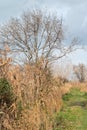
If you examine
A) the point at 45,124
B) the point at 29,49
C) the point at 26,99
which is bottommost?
the point at 45,124

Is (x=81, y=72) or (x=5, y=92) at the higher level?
(x=81, y=72)

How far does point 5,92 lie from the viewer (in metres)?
11.9

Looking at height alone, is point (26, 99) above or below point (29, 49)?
below

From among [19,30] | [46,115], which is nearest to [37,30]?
[19,30]

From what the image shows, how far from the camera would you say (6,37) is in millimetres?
47000

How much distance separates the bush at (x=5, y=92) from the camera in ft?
38.9

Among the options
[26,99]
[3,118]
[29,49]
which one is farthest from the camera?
[29,49]

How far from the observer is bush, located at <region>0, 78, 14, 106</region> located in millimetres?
11866

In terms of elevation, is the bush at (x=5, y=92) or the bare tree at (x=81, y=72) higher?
the bare tree at (x=81, y=72)

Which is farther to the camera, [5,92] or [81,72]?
[81,72]

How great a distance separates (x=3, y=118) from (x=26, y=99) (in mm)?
1279

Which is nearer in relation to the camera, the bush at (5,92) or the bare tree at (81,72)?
the bush at (5,92)

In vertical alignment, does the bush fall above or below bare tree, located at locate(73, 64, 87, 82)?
below

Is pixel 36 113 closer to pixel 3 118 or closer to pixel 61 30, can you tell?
pixel 3 118
